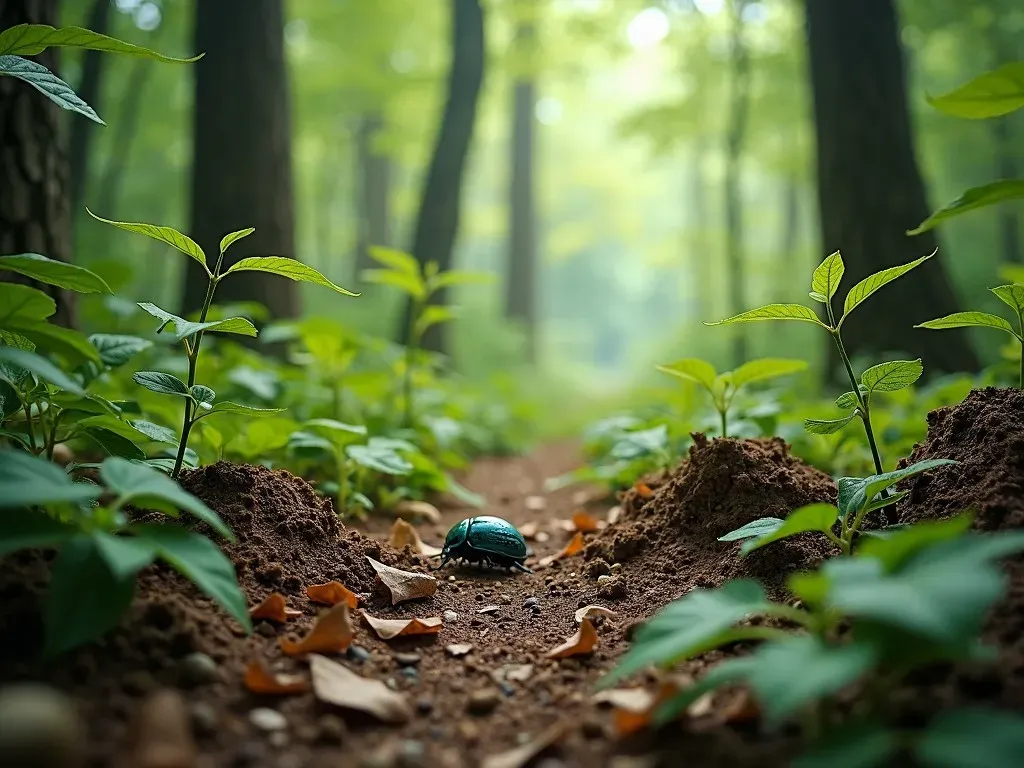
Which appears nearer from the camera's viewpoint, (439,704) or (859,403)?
(439,704)

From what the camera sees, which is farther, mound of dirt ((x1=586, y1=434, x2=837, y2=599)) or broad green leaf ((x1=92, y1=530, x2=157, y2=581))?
mound of dirt ((x1=586, y1=434, x2=837, y2=599))

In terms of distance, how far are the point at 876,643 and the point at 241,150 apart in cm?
564

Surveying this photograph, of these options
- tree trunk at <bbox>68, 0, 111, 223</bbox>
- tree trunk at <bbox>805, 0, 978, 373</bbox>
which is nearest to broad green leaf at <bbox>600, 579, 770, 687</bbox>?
tree trunk at <bbox>805, 0, 978, 373</bbox>

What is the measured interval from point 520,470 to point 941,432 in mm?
3830

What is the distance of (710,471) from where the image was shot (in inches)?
90.8

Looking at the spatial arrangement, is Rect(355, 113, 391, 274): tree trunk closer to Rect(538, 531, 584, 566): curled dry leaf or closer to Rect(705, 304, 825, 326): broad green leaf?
Rect(538, 531, 584, 566): curled dry leaf

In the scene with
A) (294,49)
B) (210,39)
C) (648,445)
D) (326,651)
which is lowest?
(326,651)

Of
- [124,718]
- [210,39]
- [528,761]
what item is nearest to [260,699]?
[124,718]

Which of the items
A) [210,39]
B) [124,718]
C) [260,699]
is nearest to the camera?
[124,718]

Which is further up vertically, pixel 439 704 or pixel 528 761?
pixel 439 704

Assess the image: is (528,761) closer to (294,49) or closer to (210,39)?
(210,39)

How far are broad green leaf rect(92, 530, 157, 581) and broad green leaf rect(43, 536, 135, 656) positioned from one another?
3 centimetres

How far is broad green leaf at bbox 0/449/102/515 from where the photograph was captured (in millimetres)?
1110

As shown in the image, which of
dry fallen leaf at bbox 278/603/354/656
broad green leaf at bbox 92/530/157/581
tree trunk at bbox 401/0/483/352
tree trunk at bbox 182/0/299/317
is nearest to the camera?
broad green leaf at bbox 92/530/157/581
